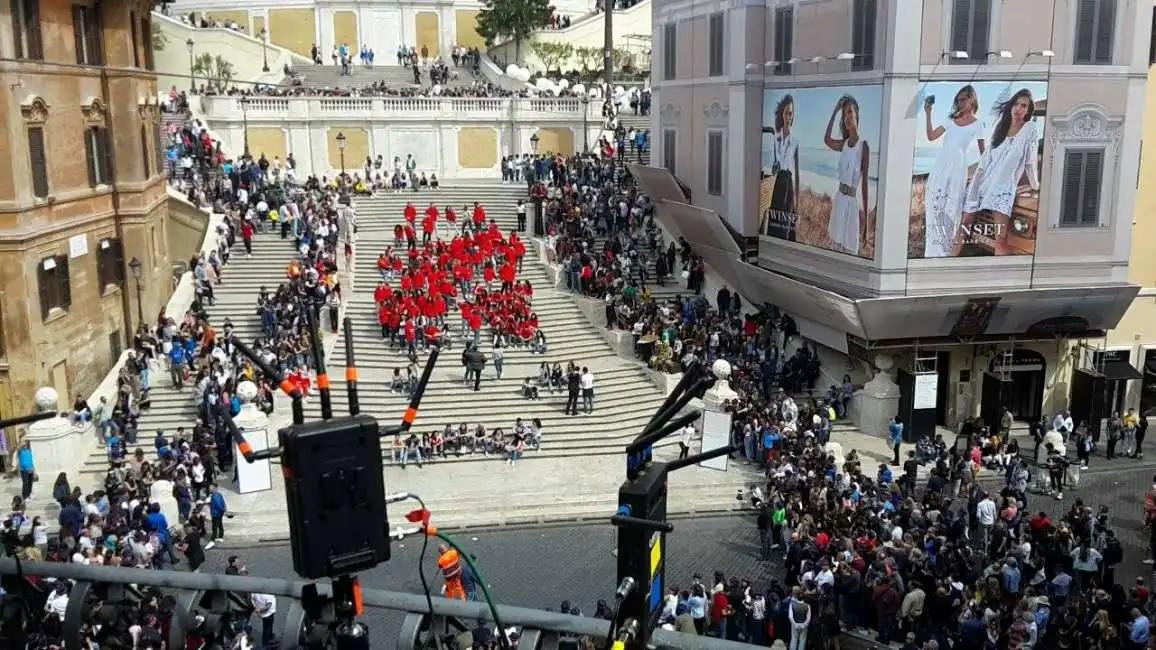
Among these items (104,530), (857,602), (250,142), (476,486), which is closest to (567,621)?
(857,602)

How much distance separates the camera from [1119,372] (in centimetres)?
2828

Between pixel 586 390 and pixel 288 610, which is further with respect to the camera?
pixel 586 390

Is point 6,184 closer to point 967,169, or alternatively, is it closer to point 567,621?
point 967,169

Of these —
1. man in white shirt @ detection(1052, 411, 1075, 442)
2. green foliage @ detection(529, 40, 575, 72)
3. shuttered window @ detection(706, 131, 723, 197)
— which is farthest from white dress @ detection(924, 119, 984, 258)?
green foliage @ detection(529, 40, 575, 72)

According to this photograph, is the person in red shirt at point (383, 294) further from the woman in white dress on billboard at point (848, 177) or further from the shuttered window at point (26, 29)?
the woman in white dress on billboard at point (848, 177)

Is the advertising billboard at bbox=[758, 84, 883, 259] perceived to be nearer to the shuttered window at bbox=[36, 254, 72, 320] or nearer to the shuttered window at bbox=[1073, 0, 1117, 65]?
the shuttered window at bbox=[1073, 0, 1117, 65]

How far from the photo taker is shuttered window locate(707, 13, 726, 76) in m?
33.4

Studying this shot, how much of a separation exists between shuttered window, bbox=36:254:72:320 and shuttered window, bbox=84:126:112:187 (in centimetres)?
327

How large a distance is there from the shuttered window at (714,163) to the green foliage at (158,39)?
32793 millimetres

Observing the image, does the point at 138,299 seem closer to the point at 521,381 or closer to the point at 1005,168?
the point at 521,381

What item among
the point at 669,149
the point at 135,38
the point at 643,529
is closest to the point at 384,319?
the point at 135,38

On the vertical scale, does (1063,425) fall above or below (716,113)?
below

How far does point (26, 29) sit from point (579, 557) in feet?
61.4

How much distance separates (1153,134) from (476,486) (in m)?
20.6
